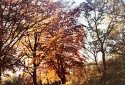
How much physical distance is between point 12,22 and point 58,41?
20.9 ft

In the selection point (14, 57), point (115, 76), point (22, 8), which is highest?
point (22, 8)

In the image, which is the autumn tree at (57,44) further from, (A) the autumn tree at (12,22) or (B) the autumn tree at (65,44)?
(A) the autumn tree at (12,22)

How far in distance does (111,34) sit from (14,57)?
15305 mm

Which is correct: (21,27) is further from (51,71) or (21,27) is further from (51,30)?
(51,71)

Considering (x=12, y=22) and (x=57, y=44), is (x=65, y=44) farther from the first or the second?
(x=12, y=22)

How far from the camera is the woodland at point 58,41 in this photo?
617 inches

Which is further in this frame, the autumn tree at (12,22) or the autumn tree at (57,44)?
the autumn tree at (57,44)

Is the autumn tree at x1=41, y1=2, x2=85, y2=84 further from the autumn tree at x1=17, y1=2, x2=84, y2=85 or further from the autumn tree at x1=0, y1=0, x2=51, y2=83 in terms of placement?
the autumn tree at x1=0, y1=0, x2=51, y2=83

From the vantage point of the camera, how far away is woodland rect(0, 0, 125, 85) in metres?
15.7

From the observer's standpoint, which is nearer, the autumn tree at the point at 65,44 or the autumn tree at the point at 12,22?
the autumn tree at the point at 12,22

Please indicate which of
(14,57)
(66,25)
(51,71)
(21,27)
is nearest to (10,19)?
(21,27)

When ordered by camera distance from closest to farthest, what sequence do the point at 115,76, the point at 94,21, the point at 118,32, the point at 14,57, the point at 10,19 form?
1. the point at 10,19
2. the point at 14,57
3. the point at 115,76
4. the point at 118,32
5. the point at 94,21

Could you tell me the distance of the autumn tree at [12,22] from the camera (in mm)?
15086

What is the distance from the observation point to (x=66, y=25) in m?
24.3
